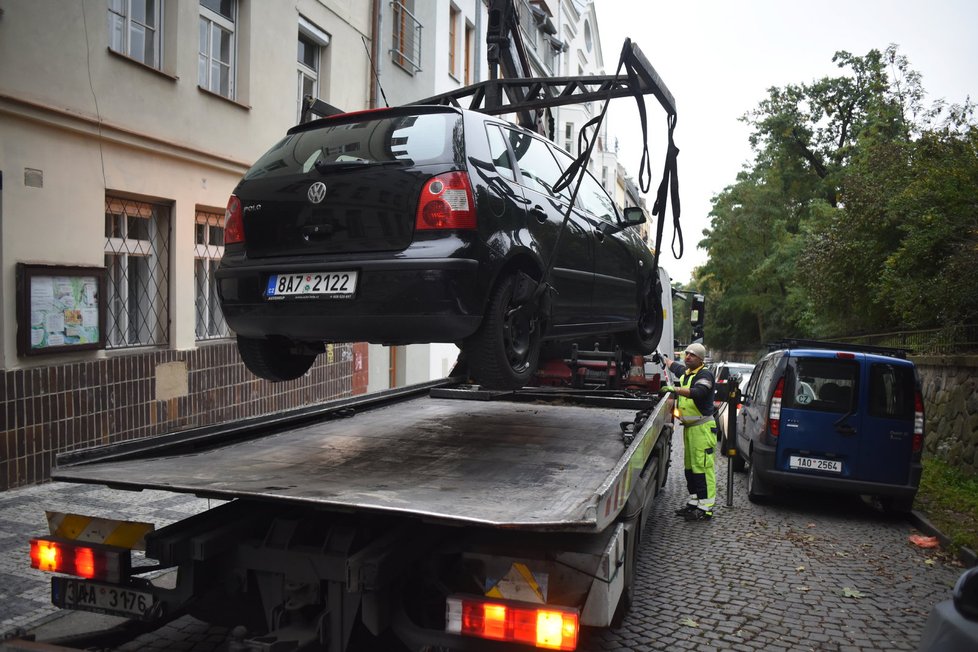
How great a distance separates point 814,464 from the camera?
8758 millimetres

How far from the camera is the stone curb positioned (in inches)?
262

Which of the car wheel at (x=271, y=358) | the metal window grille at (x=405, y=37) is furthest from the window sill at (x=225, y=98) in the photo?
the car wheel at (x=271, y=358)

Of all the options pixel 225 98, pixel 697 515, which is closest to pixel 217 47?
pixel 225 98

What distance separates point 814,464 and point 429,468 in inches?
232

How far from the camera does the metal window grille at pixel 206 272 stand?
10.4 meters

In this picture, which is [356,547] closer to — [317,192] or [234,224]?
[317,192]

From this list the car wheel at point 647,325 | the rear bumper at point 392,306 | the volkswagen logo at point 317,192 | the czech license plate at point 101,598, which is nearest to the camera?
the czech license plate at point 101,598

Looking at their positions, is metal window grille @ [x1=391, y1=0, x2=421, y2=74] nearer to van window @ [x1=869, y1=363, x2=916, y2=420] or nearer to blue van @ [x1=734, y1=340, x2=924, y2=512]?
blue van @ [x1=734, y1=340, x2=924, y2=512]

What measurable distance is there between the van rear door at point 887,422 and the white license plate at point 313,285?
21.4 feet

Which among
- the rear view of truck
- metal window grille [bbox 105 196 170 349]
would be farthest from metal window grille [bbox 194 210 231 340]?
the rear view of truck

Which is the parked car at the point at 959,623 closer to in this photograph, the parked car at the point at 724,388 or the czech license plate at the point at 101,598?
the czech license plate at the point at 101,598

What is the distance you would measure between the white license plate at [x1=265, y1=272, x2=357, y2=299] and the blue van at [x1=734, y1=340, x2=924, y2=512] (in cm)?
616

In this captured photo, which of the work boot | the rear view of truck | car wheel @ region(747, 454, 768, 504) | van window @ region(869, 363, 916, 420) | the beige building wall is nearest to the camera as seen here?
the rear view of truck

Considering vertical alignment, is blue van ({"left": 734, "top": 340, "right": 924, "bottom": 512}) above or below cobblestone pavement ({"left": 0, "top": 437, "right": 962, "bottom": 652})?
above
